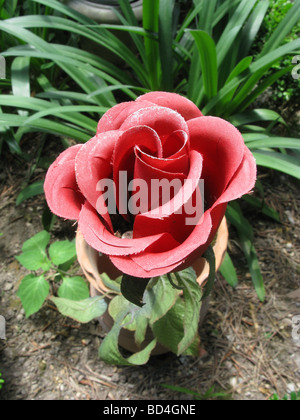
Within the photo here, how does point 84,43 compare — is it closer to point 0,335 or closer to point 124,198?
point 0,335

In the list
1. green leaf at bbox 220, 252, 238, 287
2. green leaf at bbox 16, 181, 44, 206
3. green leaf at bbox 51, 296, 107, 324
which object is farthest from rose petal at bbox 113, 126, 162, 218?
green leaf at bbox 16, 181, 44, 206

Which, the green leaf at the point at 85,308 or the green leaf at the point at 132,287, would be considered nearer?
the green leaf at the point at 132,287

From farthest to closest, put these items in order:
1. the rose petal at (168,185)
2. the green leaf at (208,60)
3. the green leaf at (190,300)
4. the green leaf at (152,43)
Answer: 1. the green leaf at (152,43)
2. the green leaf at (208,60)
3. the green leaf at (190,300)
4. the rose petal at (168,185)

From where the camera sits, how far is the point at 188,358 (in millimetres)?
1214

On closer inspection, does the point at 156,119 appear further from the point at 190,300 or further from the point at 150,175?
the point at 190,300

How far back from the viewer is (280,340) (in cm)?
124

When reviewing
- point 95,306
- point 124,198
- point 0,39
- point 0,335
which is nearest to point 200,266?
point 95,306

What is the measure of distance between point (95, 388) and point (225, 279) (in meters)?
0.51

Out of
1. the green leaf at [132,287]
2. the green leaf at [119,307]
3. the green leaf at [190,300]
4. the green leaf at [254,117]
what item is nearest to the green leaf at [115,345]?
the green leaf at [119,307]

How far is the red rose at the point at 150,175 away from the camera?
1.63 feet

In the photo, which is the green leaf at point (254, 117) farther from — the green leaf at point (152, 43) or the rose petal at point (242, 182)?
the rose petal at point (242, 182)

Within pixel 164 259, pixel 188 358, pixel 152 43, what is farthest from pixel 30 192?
pixel 164 259

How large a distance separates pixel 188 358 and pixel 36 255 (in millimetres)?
539

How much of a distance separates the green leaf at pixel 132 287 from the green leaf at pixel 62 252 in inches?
23.5
